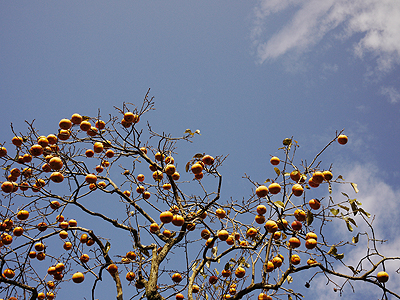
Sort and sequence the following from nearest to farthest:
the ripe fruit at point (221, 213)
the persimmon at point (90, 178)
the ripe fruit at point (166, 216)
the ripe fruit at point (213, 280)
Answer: the ripe fruit at point (166, 216) → the persimmon at point (90, 178) → the ripe fruit at point (221, 213) → the ripe fruit at point (213, 280)

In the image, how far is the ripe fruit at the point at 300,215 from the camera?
9.44ft

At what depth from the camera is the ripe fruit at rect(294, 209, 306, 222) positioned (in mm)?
2879

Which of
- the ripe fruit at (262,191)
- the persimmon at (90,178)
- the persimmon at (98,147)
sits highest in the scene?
the persimmon at (98,147)

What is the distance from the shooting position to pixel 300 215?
2.89 meters

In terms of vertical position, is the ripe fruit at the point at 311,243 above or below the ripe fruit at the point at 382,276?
above

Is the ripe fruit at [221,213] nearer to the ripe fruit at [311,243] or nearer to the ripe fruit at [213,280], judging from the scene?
the ripe fruit at [213,280]

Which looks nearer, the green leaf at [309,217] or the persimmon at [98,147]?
the green leaf at [309,217]

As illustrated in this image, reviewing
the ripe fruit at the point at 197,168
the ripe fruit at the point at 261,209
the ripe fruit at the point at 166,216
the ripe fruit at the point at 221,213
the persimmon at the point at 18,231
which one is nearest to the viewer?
the ripe fruit at the point at 166,216

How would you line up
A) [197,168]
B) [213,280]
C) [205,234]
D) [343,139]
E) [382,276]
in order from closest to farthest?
[382,276] < [197,168] < [343,139] < [205,234] < [213,280]

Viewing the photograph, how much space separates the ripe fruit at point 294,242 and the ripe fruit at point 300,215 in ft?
0.77

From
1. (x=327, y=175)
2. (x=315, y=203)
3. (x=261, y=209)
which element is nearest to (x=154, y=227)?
(x=261, y=209)

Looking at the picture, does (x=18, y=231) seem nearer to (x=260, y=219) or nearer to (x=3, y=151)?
(x=3, y=151)

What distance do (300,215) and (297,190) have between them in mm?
288

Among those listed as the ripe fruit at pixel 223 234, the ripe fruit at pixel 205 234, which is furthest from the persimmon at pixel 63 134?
the ripe fruit at pixel 223 234
